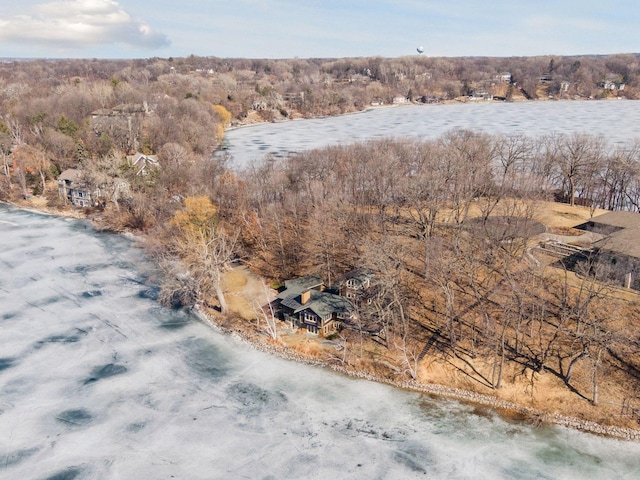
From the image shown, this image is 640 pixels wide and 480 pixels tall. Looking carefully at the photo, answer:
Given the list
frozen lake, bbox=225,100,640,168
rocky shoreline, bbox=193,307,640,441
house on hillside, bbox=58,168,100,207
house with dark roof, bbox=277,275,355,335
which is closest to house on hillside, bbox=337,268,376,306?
house with dark roof, bbox=277,275,355,335

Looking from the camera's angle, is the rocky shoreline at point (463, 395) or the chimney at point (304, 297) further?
the chimney at point (304, 297)

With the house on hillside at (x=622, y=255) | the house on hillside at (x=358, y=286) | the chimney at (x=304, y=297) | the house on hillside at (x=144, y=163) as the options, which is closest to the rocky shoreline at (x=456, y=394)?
the chimney at (x=304, y=297)

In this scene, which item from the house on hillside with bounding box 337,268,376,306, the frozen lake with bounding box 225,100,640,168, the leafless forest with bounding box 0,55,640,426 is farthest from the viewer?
the frozen lake with bounding box 225,100,640,168

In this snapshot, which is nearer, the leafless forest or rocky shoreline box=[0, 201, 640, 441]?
rocky shoreline box=[0, 201, 640, 441]

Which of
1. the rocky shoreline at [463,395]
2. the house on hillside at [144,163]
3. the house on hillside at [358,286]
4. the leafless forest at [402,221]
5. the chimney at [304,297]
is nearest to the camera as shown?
the rocky shoreline at [463,395]

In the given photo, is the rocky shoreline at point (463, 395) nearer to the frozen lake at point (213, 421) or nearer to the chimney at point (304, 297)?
the frozen lake at point (213, 421)

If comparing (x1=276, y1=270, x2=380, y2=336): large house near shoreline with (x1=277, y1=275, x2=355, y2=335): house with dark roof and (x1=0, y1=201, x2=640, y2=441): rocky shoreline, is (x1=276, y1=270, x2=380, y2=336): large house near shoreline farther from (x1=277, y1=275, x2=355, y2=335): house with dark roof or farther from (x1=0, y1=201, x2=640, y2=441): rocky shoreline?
(x1=0, y1=201, x2=640, y2=441): rocky shoreline
